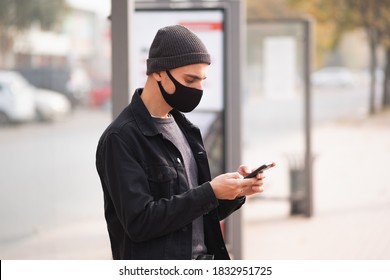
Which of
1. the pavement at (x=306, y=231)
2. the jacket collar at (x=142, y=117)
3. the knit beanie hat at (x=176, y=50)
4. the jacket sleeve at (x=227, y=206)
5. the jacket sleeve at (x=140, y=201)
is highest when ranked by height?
the knit beanie hat at (x=176, y=50)

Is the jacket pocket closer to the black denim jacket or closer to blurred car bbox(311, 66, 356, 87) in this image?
the black denim jacket

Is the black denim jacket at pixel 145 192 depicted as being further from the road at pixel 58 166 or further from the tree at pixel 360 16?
the tree at pixel 360 16

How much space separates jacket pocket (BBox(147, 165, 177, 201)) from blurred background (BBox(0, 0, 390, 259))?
2.26m

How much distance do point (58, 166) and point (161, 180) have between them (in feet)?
52.0

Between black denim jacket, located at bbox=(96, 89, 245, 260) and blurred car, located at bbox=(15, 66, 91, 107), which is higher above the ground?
black denim jacket, located at bbox=(96, 89, 245, 260)

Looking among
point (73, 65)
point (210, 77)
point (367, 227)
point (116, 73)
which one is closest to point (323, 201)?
point (367, 227)

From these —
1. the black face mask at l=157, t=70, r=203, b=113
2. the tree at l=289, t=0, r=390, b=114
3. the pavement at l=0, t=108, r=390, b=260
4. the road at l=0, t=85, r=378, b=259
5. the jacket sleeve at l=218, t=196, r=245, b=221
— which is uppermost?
the tree at l=289, t=0, r=390, b=114

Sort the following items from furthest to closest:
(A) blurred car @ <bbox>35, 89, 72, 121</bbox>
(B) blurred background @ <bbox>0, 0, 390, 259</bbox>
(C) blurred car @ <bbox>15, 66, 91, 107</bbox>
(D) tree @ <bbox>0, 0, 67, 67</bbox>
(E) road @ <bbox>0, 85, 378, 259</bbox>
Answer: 1. (C) blurred car @ <bbox>15, 66, 91, 107</bbox>
2. (D) tree @ <bbox>0, 0, 67, 67</bbox>
3. (A) blurred car @ <bbox>35, 89, 72, 121</bbox>
4. (E) road @ <bbox>0, 85, 378, 259</bbox>
5. (B) blurred background @ <bbox>0, 0, 390, 259</bbox>

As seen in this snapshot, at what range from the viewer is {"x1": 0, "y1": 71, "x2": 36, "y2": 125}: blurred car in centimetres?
2633

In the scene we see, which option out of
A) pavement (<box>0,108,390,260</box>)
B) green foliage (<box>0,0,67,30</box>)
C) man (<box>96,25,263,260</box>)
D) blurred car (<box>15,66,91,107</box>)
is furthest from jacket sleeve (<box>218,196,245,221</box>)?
blurred car (<box>15,66,91,107</box>)

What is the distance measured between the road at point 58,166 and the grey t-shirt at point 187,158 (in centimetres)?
491

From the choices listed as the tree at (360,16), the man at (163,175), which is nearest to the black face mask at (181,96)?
the man at (163,175)

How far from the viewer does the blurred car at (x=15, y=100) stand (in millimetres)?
26328

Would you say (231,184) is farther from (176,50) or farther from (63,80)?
(63,80)
